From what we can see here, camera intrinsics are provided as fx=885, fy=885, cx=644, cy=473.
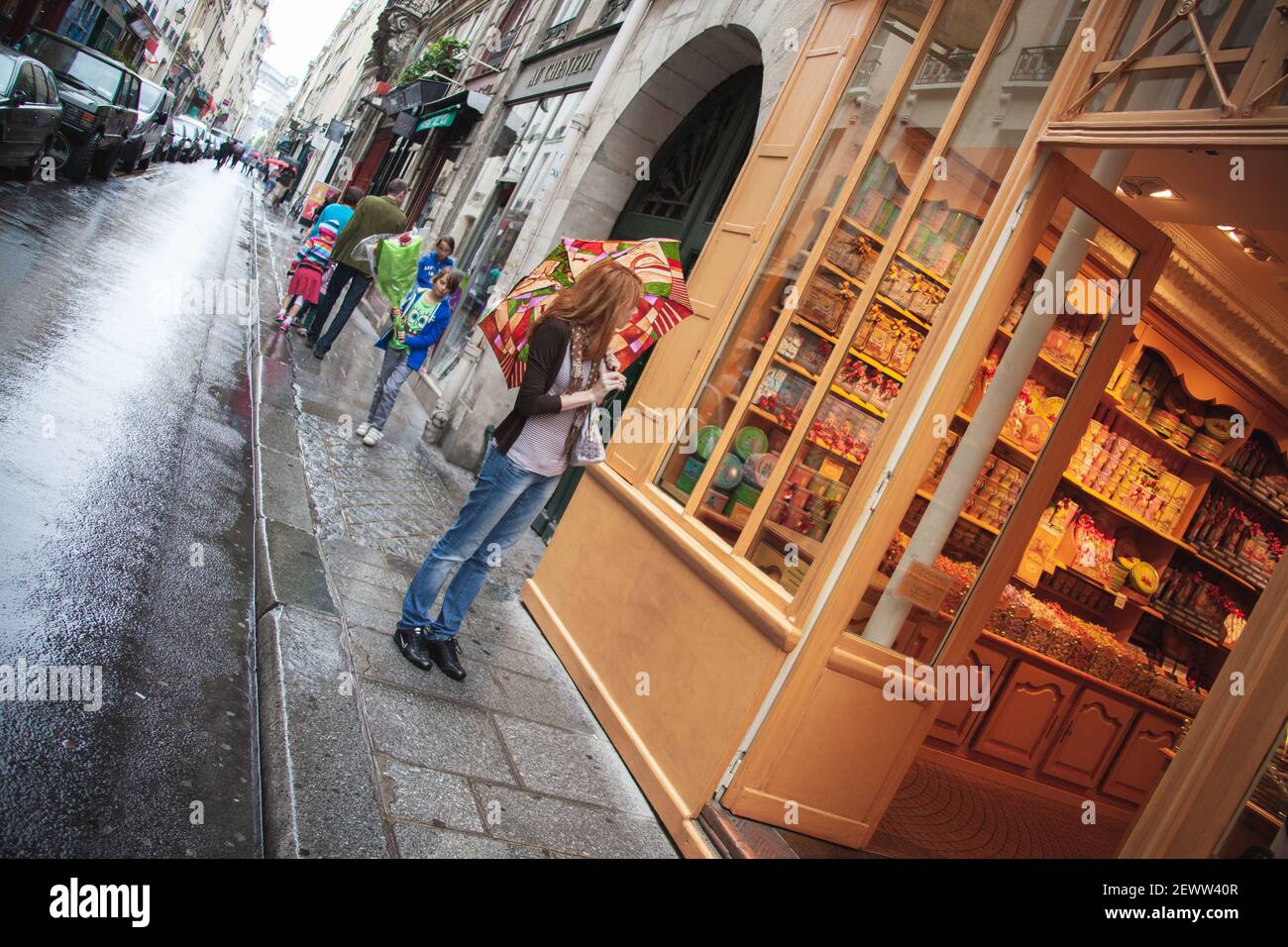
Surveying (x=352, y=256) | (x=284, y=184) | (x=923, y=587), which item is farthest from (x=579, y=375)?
(x=284, y=184)

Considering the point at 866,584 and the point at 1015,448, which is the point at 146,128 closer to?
the point at 1015,448

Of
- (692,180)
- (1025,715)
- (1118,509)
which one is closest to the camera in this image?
(1025,715)

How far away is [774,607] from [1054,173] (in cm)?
221

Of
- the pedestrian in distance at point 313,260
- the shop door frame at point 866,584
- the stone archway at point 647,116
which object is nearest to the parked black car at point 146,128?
the pedestrian in distance at point 313,260

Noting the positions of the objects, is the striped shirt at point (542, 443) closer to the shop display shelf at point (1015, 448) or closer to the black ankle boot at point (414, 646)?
the black ankle boot at point (414, 646)

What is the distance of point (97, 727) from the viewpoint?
3.02 metres

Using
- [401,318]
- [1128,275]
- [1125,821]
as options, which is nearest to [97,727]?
[1128,275]

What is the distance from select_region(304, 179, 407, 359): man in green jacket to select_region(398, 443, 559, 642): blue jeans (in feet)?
20.7

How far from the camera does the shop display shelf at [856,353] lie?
13.4 ft

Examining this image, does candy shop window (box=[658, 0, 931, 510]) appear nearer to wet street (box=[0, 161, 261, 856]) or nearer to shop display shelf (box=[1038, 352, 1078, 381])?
shop display shelf (box=[1038, 352, 1078, 381])

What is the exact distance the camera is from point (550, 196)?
31.2 feet

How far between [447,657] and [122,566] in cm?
156

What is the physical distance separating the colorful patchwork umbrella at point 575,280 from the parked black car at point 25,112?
10316 millimetres
